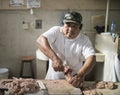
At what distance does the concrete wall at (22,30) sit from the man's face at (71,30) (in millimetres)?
1712

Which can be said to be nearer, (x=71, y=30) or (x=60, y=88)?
(x=60, y=88)

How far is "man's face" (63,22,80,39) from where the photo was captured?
2.04 metres

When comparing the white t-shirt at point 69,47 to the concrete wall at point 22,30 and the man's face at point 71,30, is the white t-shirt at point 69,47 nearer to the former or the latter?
the man's face at point 71,30

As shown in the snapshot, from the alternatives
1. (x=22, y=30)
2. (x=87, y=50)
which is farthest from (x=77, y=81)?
(x=22, y=30)

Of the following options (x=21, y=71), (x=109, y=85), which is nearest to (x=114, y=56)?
(x=109, y=85)

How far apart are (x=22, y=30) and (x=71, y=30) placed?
1918mm

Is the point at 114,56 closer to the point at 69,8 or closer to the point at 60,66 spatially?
the point at 69,8

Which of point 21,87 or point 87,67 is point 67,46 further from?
point 21,87

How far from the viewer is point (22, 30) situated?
12.5ft

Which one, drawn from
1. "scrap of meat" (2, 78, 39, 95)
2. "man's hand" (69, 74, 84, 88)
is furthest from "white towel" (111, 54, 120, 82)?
"scrap of meat" (2, 78, 39, 95)

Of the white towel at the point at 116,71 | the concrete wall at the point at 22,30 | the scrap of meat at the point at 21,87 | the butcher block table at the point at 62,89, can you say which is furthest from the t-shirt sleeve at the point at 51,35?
the concrete wall at the point at 22,30

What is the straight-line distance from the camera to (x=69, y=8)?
12.3 feet

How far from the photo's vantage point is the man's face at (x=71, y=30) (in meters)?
2.04

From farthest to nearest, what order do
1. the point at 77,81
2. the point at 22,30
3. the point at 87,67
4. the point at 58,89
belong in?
the point at 22,30 → the point at 87,67 → the point at 77,81 → the point at 58,89
